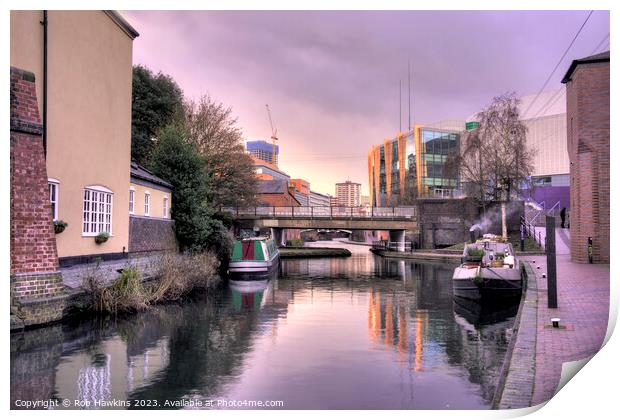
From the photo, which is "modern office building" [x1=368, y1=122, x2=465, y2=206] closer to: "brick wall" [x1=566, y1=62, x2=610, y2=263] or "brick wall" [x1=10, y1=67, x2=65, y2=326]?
"brick wall" [x1=566, y1=62, x2=610, y2=263]

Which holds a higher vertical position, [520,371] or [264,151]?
[264,151]

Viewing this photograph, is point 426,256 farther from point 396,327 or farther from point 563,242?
point 396,327

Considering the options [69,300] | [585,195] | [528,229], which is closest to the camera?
[69,300]

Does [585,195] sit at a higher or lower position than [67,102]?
lower

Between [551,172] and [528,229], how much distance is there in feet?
17.7

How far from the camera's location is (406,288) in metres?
21.2

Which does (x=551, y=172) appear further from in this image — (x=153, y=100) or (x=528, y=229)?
(x=153, y=100)

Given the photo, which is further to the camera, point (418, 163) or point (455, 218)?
point (418, 163)

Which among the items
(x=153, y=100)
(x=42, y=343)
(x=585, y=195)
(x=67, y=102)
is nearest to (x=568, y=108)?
(x=585, y=195)

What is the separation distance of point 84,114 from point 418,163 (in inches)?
1809

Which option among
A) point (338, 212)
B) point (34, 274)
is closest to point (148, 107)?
point (338, 212)

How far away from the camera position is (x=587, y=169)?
1686cm

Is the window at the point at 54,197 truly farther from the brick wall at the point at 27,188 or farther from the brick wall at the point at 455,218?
the brick wall at the point at 455,218
